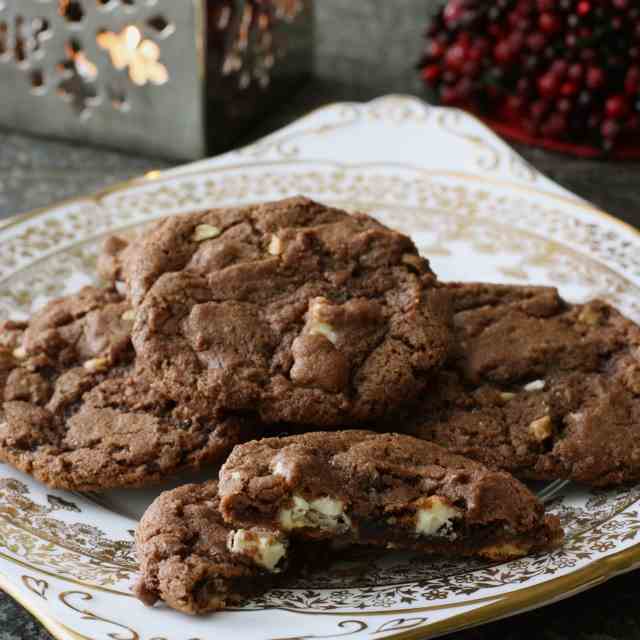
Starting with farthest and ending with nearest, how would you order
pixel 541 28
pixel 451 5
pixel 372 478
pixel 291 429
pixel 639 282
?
pixel 451 5 → pixel 541 28 → pixel 639 282 → pixel 291 429 → pixel 372 478

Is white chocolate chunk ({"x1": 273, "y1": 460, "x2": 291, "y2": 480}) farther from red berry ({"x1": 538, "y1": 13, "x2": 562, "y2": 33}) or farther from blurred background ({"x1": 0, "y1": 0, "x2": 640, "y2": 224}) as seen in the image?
red berry ({"x1": 538, "y1": 13, "x2": 562, "y2": 33})

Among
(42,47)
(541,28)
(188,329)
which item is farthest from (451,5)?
(188,329)

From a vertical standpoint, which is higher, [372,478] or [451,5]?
[451,5]

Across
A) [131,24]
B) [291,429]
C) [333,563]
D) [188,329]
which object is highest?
[131,24]

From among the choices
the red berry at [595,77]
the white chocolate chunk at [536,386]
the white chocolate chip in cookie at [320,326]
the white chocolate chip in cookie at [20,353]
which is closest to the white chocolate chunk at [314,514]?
the white chocolate chip in cookie at [320,326]

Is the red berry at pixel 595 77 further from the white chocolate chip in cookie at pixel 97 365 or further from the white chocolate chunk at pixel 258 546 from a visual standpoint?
the white chocolate chunk at pixel 258 546

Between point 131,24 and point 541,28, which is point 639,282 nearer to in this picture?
point 541,28

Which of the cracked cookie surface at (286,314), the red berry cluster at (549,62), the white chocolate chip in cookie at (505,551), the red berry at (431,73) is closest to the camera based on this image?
the white chocolate chip in cookie at (505,551)

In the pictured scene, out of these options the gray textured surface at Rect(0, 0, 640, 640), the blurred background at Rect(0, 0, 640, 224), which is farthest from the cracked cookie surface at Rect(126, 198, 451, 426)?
the blurred background at Rect(0, 0, 640, 224)
